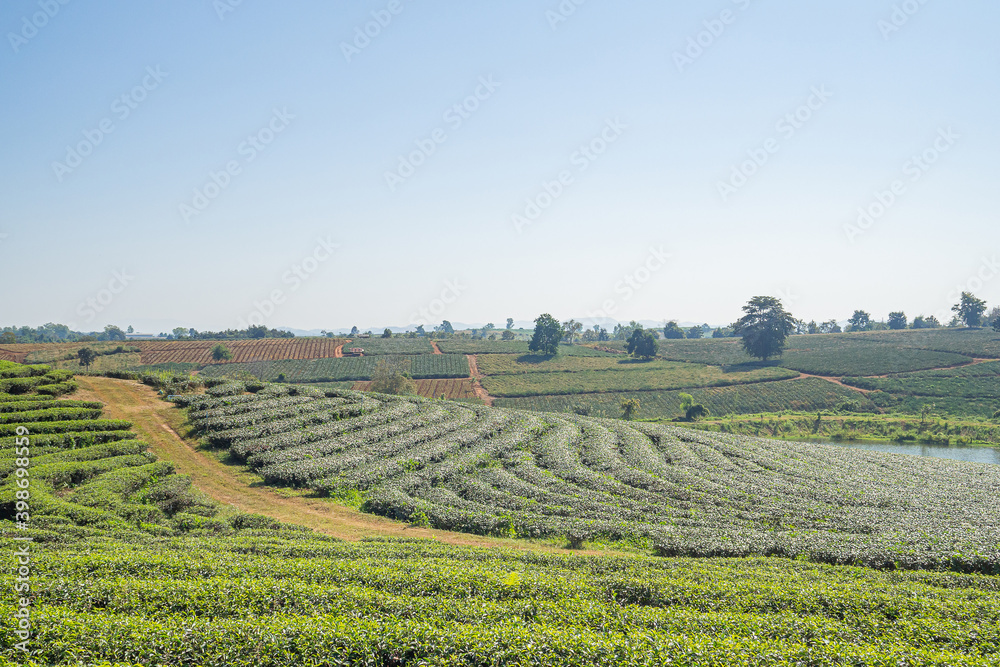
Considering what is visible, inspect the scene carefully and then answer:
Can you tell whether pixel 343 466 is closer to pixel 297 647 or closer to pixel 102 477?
pixel 102 477

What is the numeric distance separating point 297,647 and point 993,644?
52.1 feet

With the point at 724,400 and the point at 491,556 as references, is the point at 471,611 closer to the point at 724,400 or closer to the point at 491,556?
the point at 491,556

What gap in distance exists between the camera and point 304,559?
17703mm

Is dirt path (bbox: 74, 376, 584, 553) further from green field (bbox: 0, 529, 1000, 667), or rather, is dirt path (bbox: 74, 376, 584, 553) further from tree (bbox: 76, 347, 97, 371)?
tree (bbox: 76, 347, 97, 371)

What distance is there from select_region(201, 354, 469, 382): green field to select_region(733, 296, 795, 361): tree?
77.3 metres

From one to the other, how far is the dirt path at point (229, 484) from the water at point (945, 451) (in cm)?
6495

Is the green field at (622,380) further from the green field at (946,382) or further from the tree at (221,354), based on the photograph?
the tree at (221,354)

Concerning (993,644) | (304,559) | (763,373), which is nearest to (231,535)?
(304,559)

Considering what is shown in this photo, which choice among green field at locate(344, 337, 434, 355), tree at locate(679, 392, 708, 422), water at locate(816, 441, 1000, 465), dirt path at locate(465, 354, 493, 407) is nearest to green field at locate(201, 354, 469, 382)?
dirt path at locate(465, 354, 493, 407)

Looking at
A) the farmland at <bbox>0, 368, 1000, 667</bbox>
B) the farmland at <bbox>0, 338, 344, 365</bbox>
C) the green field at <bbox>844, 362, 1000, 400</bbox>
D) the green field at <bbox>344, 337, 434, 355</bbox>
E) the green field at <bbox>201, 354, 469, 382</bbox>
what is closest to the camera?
the farmland at <bbox>0, 368, 1000, 667</bbox>

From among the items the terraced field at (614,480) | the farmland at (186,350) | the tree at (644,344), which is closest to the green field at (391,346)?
the farmland at (186,350)

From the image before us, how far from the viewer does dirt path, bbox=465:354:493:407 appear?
108 meters

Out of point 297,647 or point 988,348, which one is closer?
point 297,647

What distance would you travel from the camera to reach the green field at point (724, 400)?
332 ft
